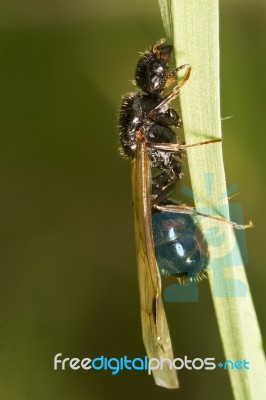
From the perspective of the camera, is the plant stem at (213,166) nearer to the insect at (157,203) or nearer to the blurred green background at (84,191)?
the insect at (157,203)

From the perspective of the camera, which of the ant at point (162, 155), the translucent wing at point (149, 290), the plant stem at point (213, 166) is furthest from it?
the ant at point (162, 155)

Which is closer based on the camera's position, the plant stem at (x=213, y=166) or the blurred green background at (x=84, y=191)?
the plant stem at (x=213, y=166)

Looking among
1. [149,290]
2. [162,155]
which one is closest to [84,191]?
[162,155]

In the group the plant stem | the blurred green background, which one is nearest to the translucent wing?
the plant stem

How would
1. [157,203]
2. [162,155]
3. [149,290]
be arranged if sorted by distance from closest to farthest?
1. [149,290]
2. [157,203]
3. [162,155]

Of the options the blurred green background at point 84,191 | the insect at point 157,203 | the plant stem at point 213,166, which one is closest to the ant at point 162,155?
the insect at point 157,203

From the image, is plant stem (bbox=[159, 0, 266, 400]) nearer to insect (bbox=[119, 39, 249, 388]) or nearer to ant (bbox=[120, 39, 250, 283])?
insect (bbox=[119, 39, 249, 388])

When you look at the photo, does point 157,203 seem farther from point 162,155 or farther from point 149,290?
point 149,290

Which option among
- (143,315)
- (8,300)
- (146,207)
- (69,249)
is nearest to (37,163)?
(69,249)

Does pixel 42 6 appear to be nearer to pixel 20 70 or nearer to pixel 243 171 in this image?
pixel 20 70
